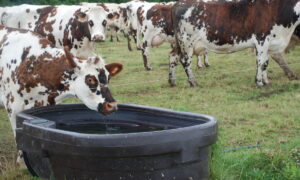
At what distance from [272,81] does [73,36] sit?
13.2 ft

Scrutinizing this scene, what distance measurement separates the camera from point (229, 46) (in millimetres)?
9977

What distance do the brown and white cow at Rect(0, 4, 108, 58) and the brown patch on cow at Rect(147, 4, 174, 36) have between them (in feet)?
8.44

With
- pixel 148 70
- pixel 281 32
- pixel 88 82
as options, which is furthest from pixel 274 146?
pixel 148 70

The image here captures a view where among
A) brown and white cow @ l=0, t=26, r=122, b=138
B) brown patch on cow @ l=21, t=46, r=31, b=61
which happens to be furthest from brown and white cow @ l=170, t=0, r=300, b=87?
brown patch on cow @ l=21, t=46, r=31, b=61

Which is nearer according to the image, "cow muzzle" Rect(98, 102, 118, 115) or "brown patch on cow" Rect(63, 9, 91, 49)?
"cow muzzle" Rect(98, 102, 118, 115)

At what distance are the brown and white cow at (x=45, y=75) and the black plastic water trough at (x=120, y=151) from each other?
23.7 inches

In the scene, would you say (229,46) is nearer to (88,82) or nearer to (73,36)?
(73,36)

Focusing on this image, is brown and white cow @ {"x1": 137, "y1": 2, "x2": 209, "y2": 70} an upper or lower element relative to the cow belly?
upper

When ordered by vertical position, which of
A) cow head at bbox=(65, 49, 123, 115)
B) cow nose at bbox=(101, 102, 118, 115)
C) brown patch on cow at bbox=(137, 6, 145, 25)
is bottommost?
cow nose at bbox=(101, 102, 118, 115)

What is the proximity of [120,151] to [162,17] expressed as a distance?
8.94 meters

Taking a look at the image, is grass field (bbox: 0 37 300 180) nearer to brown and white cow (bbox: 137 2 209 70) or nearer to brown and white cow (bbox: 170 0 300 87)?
brown and white cow (bbox: 170 0 300 87)

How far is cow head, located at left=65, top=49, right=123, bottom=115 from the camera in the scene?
4211 millimetres

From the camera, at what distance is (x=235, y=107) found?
25.9ft

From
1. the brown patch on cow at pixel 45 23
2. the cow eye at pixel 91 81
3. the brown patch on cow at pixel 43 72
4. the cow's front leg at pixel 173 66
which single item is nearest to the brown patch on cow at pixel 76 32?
the brown patch on cow at pixel 45 23
